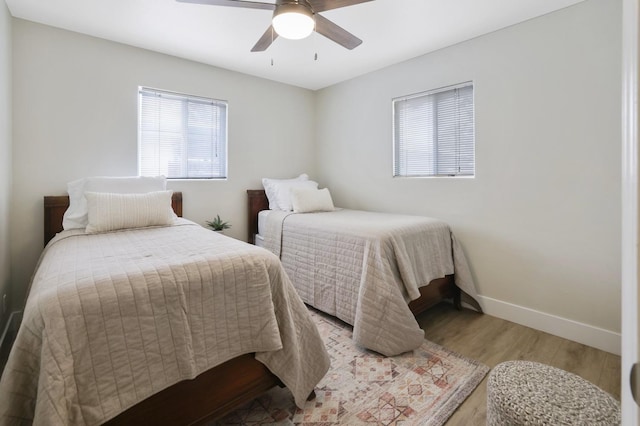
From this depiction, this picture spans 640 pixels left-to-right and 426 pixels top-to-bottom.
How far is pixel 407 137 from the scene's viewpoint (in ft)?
10.6

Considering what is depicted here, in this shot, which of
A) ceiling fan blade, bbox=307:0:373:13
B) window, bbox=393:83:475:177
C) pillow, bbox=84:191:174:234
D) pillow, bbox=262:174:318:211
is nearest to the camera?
ceiling fan blade, bbox=307:0:373:13

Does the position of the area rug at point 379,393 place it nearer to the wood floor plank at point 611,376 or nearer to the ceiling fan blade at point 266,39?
the wood floor plank at point 611,376

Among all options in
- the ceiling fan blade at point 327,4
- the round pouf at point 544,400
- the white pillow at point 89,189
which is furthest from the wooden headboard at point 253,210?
the round pouf at point 544,400

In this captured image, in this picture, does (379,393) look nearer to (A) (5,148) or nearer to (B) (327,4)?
(B) (327,4)

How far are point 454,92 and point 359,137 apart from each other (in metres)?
1.15

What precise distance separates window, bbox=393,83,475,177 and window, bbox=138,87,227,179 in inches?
78.0

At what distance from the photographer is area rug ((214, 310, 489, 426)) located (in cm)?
148

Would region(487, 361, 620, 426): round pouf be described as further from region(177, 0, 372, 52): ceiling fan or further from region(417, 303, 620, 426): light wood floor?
region(177, 0, 372, 52): ceiling fan

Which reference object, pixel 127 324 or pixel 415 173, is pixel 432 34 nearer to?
pixel 415 173

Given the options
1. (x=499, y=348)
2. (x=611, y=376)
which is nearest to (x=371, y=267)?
(x=499, y=348)

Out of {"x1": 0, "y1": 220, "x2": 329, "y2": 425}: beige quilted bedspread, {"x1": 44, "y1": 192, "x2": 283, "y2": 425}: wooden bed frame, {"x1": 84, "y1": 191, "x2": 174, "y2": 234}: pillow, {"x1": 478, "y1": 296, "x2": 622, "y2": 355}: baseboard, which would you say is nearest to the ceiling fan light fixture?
{"x1": 0, "y1": 220, "x2": 329, "y2": 425}: beige quilted bedspread

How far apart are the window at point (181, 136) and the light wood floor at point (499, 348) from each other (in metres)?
2.69

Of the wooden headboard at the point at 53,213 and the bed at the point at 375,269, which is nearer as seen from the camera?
the bed at the point at 375,269

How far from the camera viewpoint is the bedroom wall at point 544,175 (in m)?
2.05
